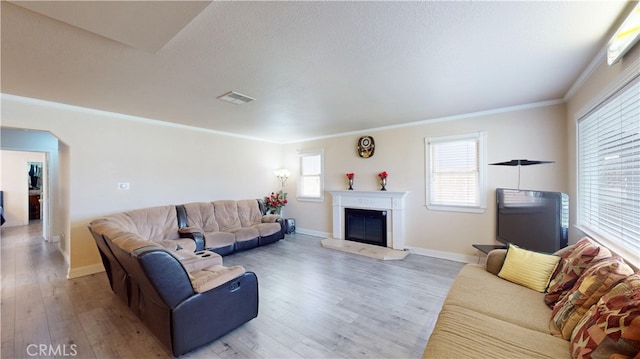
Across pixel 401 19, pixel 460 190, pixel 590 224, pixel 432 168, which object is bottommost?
pixel 590 224

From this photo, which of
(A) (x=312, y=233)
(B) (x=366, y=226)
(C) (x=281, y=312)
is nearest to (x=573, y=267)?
(C) (x=281, y=312)

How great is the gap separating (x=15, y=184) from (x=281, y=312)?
33.0 ft

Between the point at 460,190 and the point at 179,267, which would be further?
the point at 460,190

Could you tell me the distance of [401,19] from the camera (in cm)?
167

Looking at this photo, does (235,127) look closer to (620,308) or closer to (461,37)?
(461,37)

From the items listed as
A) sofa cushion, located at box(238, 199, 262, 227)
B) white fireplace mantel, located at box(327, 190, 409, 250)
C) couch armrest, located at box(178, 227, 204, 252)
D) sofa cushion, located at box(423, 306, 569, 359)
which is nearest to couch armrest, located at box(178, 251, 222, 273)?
couch armrest, located at box(178, 227, 204, 252)

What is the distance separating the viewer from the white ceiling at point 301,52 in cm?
158

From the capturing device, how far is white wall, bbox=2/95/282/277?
3.61 metres

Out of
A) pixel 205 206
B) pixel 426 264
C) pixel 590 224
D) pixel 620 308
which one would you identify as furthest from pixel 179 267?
pixel 590 224

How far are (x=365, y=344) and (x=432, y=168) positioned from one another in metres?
3.34

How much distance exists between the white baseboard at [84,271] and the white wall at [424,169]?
4.14 metres

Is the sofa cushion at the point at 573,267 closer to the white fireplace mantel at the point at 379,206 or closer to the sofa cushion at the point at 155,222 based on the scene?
the white fireplace mantel at the point at 379,206

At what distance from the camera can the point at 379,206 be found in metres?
5.07

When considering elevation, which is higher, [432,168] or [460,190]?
[432,168]
